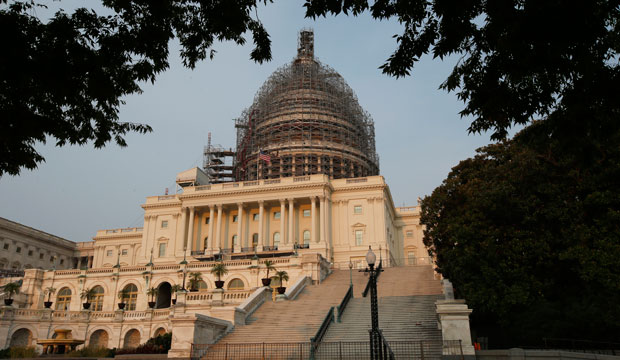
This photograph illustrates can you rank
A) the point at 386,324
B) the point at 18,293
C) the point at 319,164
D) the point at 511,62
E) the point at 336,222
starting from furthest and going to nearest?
the point at 319,164
the point at 336,222
the point at 18,293
the point at 386,324
the point at 511,62

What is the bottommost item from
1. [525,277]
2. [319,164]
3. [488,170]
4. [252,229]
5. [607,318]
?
[607,318]

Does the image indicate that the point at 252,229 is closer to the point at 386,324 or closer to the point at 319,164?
the point at 319,164

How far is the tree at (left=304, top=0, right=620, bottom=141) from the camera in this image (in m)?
7.11

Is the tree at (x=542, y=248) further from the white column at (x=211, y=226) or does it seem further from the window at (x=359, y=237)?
the white column at (x=211, y=226)

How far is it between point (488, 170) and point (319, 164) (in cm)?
5081

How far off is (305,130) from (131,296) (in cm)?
4340

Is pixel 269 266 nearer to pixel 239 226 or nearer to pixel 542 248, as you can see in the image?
pixel 542 248

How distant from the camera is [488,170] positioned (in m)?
26.2

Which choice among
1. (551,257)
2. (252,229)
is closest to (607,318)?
(551,257)

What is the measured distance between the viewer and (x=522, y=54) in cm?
754

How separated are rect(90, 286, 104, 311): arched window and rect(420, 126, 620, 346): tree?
34673 millimetres

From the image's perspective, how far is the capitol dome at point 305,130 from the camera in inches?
3036

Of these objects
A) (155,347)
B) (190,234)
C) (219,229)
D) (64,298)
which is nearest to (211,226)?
(219,229)

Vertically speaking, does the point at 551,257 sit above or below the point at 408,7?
below
